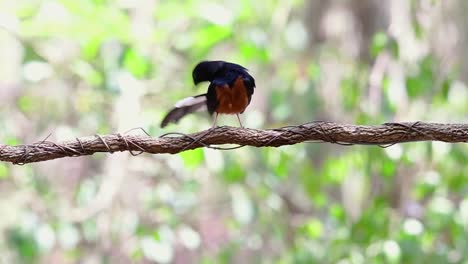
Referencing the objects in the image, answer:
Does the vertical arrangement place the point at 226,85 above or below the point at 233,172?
below

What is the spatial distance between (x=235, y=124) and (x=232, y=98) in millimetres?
1446

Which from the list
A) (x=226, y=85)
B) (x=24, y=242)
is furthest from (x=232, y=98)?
(x=24, y=242)

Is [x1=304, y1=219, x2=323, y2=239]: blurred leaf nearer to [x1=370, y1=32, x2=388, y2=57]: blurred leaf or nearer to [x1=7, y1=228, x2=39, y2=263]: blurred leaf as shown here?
[x1=370, y1=32, x2=388, y2=57]: blurred leaf

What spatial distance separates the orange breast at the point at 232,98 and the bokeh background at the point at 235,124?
0.86m

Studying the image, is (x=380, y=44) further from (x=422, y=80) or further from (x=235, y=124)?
(x=235, y=124)

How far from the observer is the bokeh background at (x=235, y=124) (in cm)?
252

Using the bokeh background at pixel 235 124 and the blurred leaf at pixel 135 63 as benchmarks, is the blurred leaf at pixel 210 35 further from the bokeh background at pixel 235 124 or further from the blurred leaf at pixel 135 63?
the blurred leaf at pixel 135 63

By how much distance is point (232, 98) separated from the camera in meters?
1.49

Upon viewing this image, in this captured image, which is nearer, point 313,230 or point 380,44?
point 380,44

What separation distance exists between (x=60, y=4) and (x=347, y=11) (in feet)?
5.61

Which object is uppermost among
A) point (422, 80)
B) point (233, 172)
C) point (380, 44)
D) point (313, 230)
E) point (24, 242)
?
point (380, 44)

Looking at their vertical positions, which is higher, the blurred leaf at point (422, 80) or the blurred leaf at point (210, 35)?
the blurred leaf at point (210, 35)

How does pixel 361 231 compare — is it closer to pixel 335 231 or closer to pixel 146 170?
pixel 335 231

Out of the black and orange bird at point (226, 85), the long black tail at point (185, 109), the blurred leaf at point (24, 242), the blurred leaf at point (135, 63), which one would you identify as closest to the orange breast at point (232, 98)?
the black and orange bird at point (226, 85)
